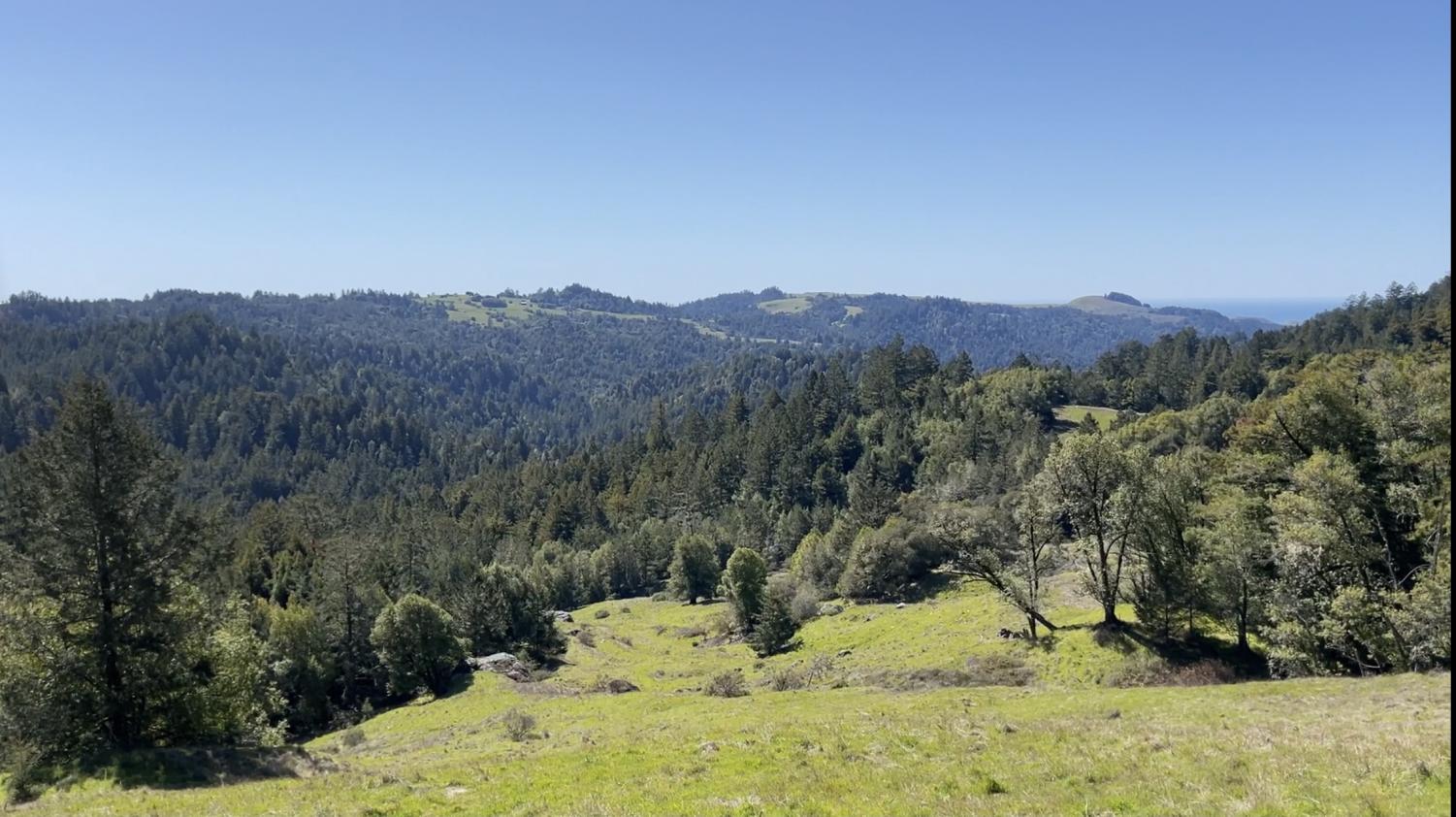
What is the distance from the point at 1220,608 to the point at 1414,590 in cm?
903

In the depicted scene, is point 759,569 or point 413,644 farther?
point 759,569

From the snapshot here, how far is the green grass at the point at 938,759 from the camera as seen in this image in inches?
670

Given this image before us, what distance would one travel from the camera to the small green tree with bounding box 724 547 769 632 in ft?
276

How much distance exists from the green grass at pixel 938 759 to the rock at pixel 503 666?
26.3 metres

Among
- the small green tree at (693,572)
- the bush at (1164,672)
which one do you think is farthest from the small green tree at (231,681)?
the small green tree at (693,572)

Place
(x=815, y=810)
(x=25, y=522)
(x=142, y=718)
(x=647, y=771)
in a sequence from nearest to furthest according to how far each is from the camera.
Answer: (x=815, y=810) < (x=647, y=771) < (x=25, y=522) < (x=142, y=718)

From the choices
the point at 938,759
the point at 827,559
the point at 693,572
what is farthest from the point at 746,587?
the point at 938,759

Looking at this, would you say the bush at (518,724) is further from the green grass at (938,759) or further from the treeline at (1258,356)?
the treeline at (1258,356)

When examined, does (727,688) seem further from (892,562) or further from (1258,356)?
(1258,356)

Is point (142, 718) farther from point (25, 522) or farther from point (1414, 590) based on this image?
point (1414, 590)

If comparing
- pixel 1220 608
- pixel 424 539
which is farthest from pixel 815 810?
pixel 424 539

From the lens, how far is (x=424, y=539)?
130m

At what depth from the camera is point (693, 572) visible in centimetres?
11819

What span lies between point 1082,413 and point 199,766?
568 feet
